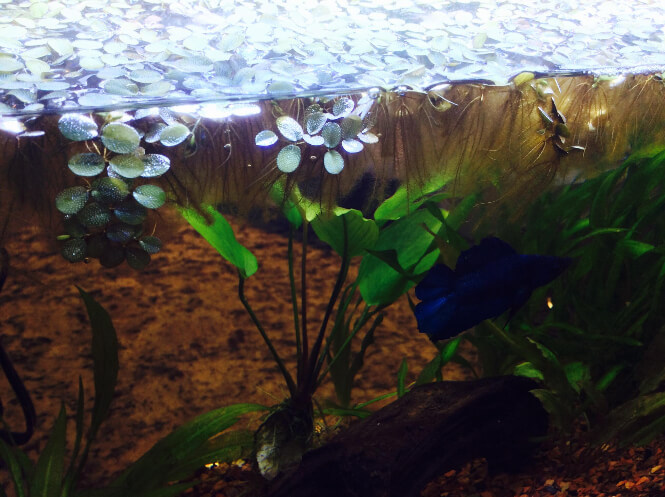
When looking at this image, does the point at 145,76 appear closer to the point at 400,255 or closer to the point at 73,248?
the point at 73,248

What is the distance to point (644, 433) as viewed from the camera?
135 cm

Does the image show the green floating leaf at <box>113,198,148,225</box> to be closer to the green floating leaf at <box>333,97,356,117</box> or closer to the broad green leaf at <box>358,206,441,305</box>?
the green floating leaf at <box>333,97,356,117</box>

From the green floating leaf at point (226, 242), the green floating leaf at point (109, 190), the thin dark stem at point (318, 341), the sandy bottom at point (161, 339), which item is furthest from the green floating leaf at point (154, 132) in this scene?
the sandy bottom at point (161, 339)

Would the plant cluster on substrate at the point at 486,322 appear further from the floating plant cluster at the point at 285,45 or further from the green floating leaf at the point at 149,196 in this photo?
the floating plant cluster at the point at 285,45

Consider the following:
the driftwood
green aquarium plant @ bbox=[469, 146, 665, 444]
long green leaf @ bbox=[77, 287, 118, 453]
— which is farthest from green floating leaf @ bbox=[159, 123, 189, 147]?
green aquarium plant @ bbox=[469, 146, 665, 444]

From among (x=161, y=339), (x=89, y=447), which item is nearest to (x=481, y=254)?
(x=89, y=447)

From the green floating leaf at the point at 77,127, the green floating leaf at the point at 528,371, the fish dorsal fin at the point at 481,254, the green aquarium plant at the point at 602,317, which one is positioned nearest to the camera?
the green floating leaf at the point at 77,127

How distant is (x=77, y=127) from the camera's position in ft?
3.26

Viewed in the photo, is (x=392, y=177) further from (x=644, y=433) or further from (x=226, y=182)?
(x=644, y=433)

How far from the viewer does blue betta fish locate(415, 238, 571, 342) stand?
3.84 ft

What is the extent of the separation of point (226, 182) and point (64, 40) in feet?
2.21

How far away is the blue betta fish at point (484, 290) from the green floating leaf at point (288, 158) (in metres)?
0.41

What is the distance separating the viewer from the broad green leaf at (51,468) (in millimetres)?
1324

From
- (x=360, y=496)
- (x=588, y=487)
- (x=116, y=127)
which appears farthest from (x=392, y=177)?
(x=588, y=487)
